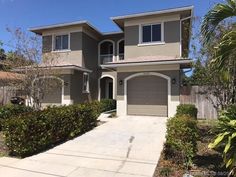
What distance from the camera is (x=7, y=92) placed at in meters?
19.1

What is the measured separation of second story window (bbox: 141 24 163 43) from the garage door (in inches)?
114

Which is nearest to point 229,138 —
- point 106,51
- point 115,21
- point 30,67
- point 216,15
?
point 216,15

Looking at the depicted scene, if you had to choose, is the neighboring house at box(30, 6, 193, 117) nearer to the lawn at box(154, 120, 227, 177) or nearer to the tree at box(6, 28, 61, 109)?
the tree at box(6, 28, 61, 109)

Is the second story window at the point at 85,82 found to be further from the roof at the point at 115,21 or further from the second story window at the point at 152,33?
the second story window at the point at 152,33

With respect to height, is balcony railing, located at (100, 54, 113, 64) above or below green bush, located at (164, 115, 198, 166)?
above

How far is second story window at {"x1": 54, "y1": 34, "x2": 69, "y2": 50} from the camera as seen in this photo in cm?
2019

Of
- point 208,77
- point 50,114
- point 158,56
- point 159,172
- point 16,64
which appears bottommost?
point 159,172

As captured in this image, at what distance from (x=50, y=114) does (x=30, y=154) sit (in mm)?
1655

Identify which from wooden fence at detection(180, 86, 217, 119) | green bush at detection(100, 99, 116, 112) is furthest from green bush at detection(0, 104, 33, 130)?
wooden fence at detection(180, 86, 217, 119)

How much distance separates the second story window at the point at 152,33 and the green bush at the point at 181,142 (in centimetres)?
1071

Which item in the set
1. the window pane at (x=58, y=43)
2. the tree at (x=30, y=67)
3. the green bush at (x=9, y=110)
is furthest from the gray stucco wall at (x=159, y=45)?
the green bush at (x=9, y=110)

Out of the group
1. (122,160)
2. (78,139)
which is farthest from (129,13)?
(122,160)

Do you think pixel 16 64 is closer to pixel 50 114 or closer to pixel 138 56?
pixel 50 114

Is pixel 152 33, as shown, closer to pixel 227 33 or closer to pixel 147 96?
pixel 147 96
